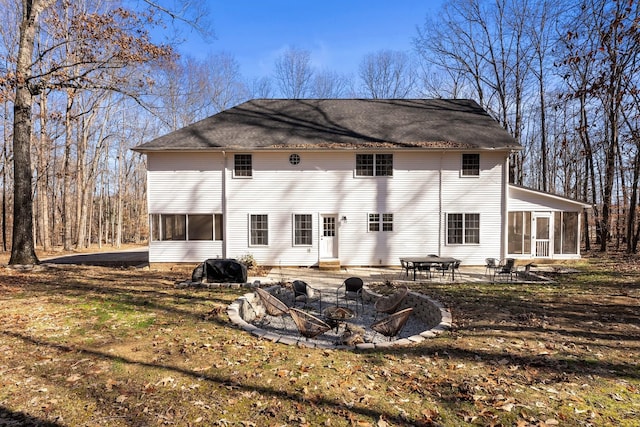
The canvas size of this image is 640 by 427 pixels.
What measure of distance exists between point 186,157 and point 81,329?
31.9 ft

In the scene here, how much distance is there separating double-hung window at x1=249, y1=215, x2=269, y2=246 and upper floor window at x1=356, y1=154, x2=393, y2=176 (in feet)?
15.4

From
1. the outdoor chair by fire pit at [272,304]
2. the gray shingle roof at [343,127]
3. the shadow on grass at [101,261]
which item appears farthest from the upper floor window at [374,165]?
the shadow on grass at [101,261]

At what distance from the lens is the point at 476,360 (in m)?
4.83

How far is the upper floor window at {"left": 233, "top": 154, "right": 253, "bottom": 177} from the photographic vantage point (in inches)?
574

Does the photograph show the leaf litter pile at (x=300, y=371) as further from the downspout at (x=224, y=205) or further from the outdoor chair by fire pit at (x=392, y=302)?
the downspout at (x=224, y=205)

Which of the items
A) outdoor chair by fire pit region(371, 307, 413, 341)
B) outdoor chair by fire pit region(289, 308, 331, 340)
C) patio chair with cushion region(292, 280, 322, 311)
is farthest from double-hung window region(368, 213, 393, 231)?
outdoor chair by fire pit region(289, 308, 331, 340)

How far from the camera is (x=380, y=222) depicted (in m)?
14.6

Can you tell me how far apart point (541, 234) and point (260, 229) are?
1282 cm

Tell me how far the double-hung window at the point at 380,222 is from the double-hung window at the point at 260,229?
462cm

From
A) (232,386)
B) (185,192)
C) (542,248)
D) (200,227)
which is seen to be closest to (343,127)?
(185,192)

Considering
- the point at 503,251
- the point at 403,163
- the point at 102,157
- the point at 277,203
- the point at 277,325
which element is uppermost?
the point at 102,157

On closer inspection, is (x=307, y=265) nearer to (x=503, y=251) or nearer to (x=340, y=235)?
(x=340, y=235)

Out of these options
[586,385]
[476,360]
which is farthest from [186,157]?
[586,385]

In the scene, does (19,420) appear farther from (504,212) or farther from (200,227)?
(504,212)
